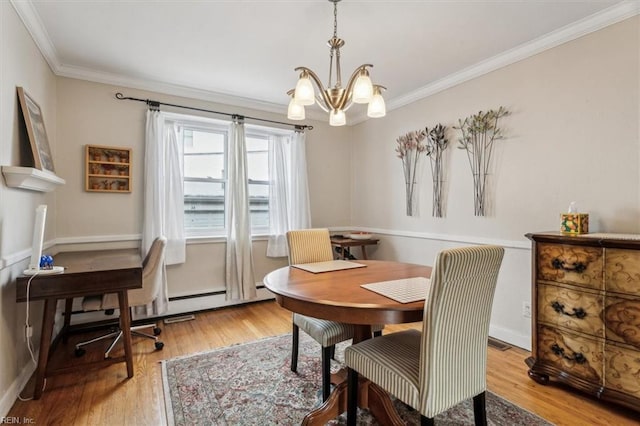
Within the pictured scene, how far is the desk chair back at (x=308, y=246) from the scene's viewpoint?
2.43 meters

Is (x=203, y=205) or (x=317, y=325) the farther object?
(x=203, y=205)

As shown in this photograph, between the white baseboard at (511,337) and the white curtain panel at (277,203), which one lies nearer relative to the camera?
the white baseboard at (511,337)

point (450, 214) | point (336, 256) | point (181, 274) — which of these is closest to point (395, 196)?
point (450, 214)

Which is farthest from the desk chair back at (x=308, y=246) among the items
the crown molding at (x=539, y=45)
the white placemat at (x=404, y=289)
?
the crown molding at (x=539, y=45)

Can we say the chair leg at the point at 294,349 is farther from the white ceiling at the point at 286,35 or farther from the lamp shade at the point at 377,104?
the white ceiling at the point at 286,35

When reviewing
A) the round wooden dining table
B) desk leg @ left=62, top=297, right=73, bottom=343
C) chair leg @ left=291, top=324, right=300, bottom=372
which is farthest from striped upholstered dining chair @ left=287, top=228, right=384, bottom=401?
desk leg @ left=62, top=297, right=73, bottom=343

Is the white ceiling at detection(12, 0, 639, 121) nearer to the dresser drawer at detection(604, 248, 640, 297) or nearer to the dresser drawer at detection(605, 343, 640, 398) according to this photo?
the dresser drawer at detection(604, 248, 640, 297)

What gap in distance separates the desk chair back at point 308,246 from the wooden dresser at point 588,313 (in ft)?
4.80

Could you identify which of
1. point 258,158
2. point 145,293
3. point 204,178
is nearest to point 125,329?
point 145,293

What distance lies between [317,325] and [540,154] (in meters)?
2.14

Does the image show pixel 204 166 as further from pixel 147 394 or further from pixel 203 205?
pixel 147 394

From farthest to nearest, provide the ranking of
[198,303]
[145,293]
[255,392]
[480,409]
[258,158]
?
[258,158], [198,303], [145,293], [255,392], [480,409]

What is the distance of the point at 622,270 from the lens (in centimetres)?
176

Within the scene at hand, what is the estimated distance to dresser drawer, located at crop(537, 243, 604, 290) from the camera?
186 cm
